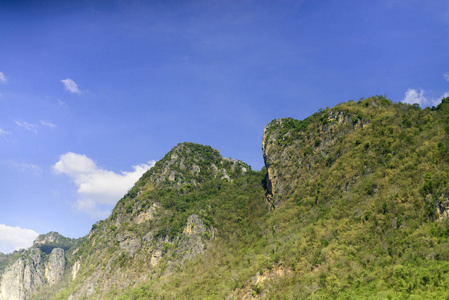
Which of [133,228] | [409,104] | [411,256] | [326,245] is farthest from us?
[133,228]

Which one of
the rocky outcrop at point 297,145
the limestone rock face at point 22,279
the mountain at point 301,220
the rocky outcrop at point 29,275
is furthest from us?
the rocky outcrop at point 29,275

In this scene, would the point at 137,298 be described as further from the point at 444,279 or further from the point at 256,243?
the point at 444,279

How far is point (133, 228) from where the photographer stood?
296ft

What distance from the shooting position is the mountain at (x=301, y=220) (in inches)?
1340

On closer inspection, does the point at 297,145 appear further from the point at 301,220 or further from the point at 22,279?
the point at 22,279

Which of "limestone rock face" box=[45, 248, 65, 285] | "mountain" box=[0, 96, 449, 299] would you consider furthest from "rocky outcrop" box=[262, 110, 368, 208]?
"limestone rock face" box=[45, 248, 65, 285]

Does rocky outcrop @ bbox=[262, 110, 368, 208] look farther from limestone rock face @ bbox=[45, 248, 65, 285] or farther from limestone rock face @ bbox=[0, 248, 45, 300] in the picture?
limestone rock face @ bbox=[0, 248, 45, 300]

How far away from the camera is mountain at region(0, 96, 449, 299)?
34.0 meters

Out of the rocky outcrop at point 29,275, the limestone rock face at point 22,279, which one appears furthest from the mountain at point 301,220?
the limestone rock face at point 22,279

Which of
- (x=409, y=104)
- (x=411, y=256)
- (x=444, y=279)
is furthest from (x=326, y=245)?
(x=409, y=104)

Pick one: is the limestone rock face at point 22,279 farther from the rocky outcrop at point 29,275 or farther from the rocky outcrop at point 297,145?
the rocky outcrop at point 297,145

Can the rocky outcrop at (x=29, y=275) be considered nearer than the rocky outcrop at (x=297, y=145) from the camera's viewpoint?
No

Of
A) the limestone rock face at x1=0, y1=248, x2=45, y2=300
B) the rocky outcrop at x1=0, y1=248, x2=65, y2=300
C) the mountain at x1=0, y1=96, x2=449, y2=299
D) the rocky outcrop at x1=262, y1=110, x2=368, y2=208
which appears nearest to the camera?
the mountain at x1=0, y1=96, x2=449, y2=299

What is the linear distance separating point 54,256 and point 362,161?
154 m
